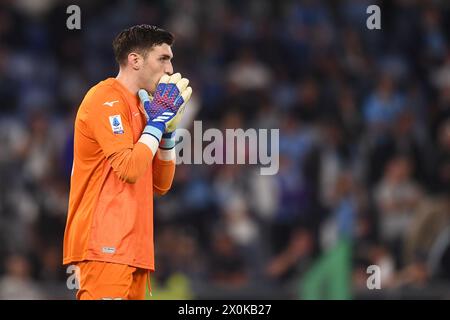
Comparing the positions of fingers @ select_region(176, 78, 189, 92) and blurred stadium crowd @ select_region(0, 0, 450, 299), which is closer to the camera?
fingers @ select_region(176, 78, 189, 92)

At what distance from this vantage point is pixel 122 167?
574 centimetres

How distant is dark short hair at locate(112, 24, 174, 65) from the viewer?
241 inches

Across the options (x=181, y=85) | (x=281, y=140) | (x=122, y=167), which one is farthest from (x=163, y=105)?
(x=281, y=140)

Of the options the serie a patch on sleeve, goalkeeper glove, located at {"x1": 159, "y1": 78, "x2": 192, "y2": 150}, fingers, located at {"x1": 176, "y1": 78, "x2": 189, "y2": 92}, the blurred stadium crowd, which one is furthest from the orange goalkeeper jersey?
the blurred stadium crowd

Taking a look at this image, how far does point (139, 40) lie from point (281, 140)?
20.6 ft

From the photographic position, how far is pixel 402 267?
11.2 metres

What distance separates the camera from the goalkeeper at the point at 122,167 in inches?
229

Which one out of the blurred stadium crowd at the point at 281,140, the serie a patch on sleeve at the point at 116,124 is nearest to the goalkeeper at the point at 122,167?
the serie a patch on sleeve at the point at 116,124

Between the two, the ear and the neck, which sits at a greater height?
the ear

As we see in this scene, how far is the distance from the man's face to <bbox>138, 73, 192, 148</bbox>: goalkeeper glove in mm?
145

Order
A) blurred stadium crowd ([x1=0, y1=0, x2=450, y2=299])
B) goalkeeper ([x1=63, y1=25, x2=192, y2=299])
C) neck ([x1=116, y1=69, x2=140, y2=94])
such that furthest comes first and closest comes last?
blurred stadium crowd ([x1=0, y1=0, x2=450, y2=299]), neck ([x1=116, y1=69, x2=140, y2=94]), goalkeeper ([x1=63, y1=25, x2=192, y2=299])

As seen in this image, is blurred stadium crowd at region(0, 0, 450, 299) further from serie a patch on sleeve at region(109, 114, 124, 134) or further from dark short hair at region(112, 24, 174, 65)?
serie a patch on sleeve at region(109, 114, 124, 134)

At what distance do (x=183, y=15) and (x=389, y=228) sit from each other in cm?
449
